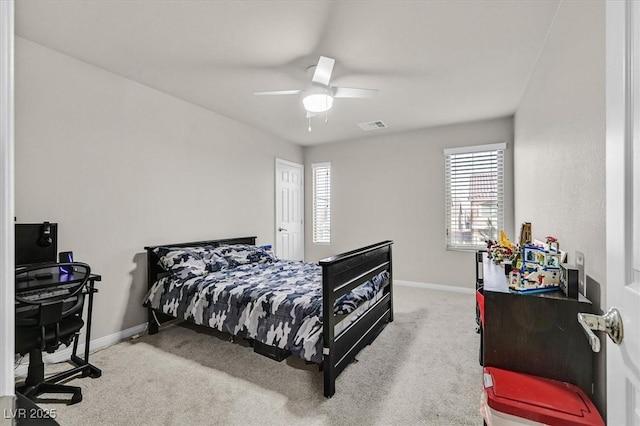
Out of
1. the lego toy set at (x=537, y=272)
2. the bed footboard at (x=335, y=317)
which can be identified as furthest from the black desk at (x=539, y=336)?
the bed footboard at (x=335, y=317)

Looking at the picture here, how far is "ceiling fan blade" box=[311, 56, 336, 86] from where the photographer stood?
2.38 metres

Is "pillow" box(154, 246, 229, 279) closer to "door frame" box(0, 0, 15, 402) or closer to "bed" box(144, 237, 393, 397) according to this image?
"bed" box(144, 237, 393, 397)

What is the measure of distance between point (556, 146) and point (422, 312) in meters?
2.37

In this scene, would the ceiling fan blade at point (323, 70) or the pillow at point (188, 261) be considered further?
the pillow at point (188, 261)

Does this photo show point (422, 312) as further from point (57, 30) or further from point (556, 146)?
point (57, 30)

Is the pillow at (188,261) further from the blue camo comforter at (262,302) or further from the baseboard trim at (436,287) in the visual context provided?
the baseboard trim at (436,287)

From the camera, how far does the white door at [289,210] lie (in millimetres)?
5191

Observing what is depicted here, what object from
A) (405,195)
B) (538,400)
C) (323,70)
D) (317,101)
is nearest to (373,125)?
(405,195)

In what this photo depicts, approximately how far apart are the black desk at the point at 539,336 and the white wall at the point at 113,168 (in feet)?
10.3

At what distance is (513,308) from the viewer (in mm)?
1509

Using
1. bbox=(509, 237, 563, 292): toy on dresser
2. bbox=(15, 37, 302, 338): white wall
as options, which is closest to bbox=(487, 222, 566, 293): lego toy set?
bbox=(509, 237, 563, 292): toy on dresser

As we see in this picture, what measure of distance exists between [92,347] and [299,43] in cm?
319

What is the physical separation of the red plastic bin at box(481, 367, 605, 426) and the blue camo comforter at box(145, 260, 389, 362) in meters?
1.08

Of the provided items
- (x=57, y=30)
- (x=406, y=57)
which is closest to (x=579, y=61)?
(x=406, y=57)
